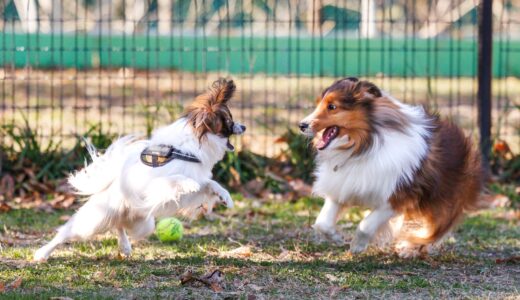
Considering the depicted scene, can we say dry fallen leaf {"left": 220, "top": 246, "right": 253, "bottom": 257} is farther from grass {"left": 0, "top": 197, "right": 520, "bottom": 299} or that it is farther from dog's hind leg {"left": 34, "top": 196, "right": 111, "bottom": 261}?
dog's hind leg {"left": 34, "top": 196, "right": 111, "bottom": 261}

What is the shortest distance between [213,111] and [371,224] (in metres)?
1.14

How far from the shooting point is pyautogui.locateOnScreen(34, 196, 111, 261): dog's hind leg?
5.26 m

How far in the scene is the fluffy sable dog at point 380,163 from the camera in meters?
5.43

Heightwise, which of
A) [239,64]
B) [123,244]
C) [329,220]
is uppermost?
[239,64]

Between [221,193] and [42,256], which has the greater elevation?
[221,193]

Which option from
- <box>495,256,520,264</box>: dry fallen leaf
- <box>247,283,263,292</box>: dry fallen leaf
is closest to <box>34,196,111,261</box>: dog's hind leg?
<box>247,283,263,292</box>: dry fallen leaf

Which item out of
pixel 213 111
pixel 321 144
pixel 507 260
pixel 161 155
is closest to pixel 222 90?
pixel 213 111

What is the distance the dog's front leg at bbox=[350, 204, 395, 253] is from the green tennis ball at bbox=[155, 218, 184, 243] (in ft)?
3.91

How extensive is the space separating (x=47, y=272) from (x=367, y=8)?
19.5 feet

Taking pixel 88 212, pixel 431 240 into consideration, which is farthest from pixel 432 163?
pixel 88 212

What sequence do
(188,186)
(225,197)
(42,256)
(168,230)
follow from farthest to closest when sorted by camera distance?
(168,230) → (42,256) → (225,197) → (188,186)

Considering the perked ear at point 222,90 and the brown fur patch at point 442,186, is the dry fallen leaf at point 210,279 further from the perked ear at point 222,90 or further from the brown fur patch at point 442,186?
the brown fur patch at point 442,186

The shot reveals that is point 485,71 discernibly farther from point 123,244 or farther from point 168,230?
point 123,244

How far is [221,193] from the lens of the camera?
520 cm
